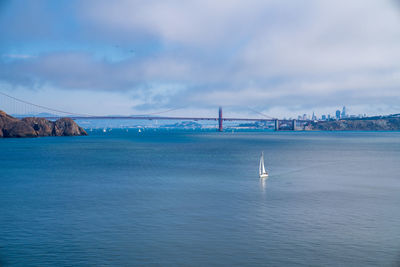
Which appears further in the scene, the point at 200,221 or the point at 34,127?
the point at 34,127

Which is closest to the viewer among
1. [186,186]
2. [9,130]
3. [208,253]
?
[208,253]

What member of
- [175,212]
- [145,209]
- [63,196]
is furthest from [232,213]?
[63,196]

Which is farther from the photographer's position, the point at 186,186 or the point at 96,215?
the point at 186,186

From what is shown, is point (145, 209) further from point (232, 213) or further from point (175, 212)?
point (232, 213)

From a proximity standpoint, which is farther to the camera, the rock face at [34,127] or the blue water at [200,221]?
the rock face at [34,127]

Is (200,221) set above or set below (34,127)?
below

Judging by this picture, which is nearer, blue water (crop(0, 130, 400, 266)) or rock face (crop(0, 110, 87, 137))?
blue water (crop(0, 130, 400, 266))

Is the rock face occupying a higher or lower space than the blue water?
higher

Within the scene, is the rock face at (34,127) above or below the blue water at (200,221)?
above
